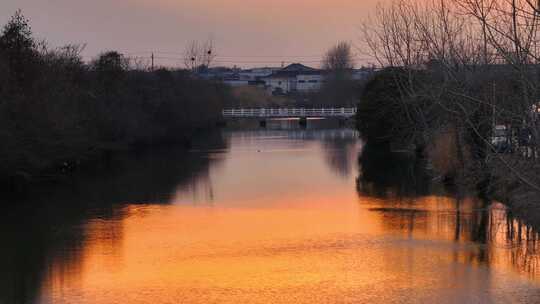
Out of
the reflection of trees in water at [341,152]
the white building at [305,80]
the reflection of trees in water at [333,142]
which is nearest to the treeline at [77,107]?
the reflection of trees in water at [333,142]

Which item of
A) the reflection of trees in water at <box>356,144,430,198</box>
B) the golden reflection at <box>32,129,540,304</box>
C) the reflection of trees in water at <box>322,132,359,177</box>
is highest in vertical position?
the reflection of trees in water at <box>322,132,359,177</box>

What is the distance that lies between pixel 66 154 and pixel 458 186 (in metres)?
18.1

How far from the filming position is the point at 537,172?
625 inches

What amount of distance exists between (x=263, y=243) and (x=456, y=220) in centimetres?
638

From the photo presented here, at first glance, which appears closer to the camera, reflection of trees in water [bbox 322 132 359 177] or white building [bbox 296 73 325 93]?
reflection of trees in water [bbox 322 132 359 177]

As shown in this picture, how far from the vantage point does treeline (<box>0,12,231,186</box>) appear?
3219 centimetres

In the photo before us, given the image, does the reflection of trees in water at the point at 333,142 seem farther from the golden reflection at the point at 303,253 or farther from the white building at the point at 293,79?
the white building at the point at 293,79

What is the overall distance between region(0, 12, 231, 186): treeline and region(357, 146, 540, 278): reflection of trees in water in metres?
13.1

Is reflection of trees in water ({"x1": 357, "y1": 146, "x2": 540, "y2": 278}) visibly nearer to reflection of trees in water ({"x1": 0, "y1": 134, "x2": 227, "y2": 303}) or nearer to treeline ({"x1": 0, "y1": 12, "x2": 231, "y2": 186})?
reflection of trees in water ({"x1": 0, "y1": 134, "x2": 227, "y2": 303})

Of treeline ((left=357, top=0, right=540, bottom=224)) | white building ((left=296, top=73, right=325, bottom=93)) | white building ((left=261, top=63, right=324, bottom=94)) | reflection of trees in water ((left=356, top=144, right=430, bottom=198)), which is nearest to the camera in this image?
treeline ((left=357, top=0, right=540, bottom=224))

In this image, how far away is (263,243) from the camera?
20.1 m

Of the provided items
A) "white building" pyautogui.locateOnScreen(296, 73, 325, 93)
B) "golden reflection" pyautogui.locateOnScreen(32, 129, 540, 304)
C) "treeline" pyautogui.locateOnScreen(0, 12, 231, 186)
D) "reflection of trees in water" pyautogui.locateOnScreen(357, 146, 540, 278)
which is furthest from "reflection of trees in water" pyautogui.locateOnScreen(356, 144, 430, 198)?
"white building" pyautogui.locateOnScreen(296, 73, 325, 93)

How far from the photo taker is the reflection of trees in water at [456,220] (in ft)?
60.7

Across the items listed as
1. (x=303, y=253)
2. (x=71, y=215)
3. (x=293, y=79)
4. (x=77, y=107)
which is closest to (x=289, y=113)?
(x=77, y=107)
